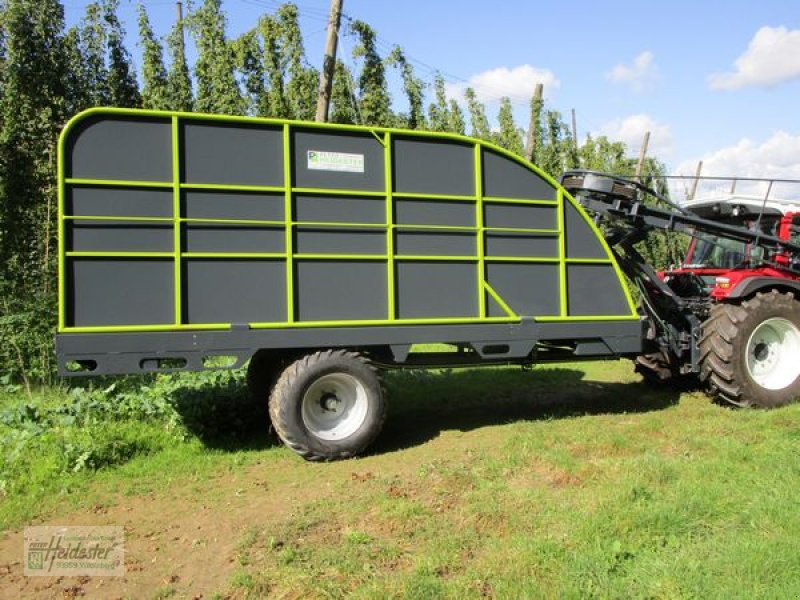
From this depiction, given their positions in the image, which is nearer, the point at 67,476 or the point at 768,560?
the point at 768,560

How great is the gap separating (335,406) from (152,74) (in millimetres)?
8813

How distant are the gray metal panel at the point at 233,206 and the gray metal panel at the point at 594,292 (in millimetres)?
2829

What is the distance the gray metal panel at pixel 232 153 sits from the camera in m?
5.17

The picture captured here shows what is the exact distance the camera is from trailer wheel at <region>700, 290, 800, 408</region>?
21.8 feet

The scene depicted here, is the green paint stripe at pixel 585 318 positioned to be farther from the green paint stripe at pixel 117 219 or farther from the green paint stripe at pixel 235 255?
the green paint stripe at pixel 117 219

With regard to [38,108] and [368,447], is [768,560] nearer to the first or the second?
[368,447]

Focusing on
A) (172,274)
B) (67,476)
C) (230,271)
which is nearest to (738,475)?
(230,271)

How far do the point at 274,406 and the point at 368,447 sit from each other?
3.33 ft

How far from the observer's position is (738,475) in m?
4.57

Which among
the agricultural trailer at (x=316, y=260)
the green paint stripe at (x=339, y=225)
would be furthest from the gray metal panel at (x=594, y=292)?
the green paint stripe at (x=339, y=225)

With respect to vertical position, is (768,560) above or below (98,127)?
below

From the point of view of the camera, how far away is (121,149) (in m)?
5.00

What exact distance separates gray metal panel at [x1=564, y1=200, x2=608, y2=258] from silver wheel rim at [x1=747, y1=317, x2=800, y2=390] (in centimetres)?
209

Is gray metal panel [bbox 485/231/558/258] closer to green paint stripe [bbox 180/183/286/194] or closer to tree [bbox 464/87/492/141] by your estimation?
green paint stripe [bbox 180/183/286/194]
